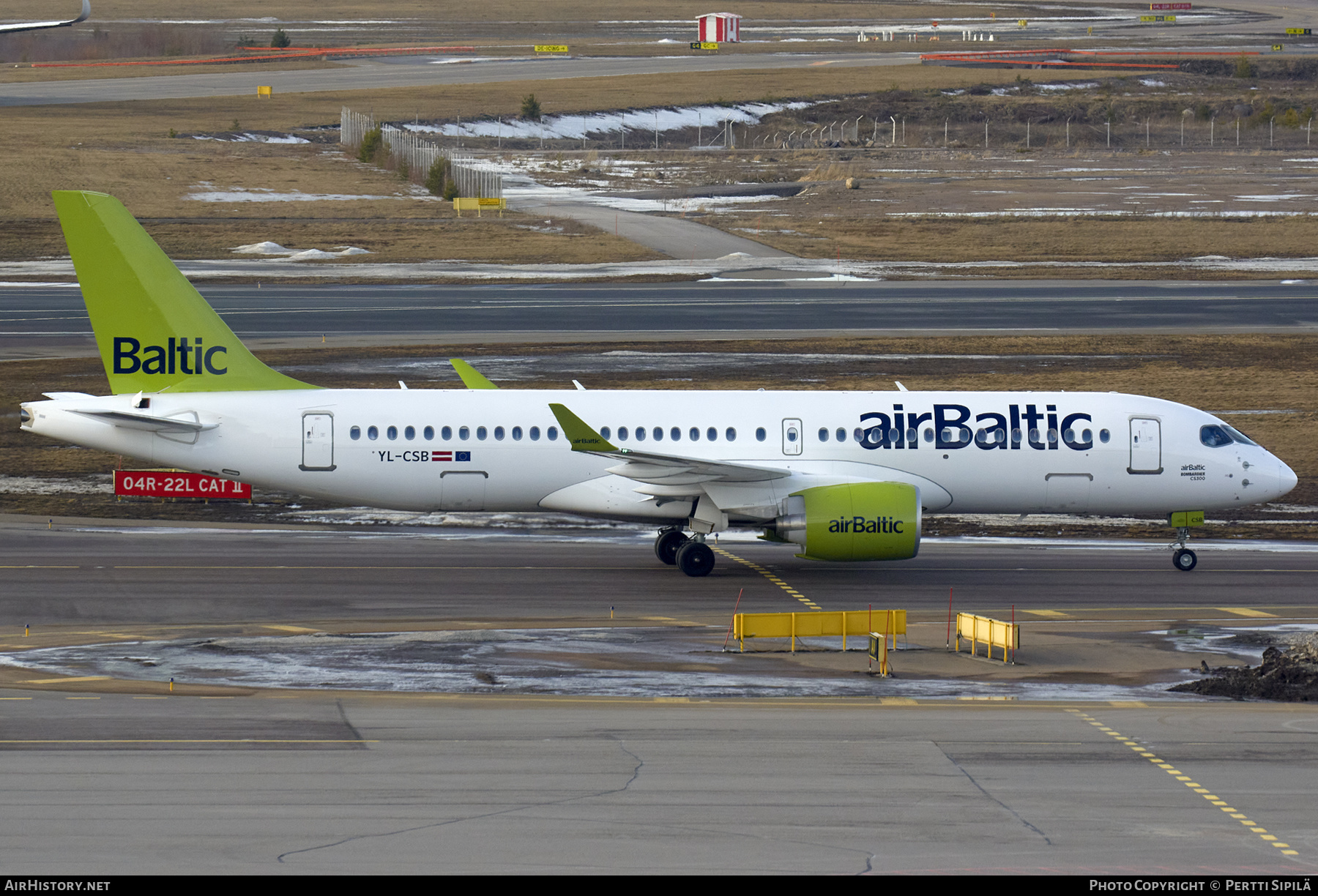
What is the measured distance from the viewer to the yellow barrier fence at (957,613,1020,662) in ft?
81.4

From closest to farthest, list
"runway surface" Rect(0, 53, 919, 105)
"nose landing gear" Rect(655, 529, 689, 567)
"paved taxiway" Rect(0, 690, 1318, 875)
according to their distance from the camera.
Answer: "paved taxiway" Rect(0, 690, 1318, 875) < "nose landing gear" Rect(655, 529, 689, 567) < "runway surface" Rect(0, 53, 919, 105)

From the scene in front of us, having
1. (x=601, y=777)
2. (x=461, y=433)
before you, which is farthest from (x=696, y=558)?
(x=601, y=777)

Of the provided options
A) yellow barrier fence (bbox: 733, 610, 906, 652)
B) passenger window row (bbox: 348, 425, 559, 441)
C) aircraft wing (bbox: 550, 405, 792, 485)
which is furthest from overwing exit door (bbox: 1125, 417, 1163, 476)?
passenger window row (bbox: 348, 425, 559, 441)

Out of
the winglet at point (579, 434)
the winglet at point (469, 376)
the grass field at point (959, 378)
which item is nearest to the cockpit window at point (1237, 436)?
the grass field at point (959, 378)

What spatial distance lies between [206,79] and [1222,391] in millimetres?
130514

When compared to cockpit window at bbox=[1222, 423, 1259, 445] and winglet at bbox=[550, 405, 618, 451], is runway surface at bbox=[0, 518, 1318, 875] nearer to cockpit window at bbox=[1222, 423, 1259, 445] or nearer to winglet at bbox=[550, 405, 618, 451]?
winglet at bbox=[550, 405, 618, 451]

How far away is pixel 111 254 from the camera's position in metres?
30.8

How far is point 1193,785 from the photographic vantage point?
1844 centimetres

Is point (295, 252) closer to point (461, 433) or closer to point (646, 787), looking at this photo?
point (461, 433)

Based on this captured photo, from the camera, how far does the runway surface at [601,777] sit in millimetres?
15633

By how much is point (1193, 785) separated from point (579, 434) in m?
14.4

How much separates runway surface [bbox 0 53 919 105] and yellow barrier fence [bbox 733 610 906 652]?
123m

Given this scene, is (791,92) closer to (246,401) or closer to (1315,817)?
(246,401)

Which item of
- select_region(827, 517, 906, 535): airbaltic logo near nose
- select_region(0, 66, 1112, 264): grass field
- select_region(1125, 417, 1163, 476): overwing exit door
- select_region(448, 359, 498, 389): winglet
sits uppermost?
select_region(0, 66, 1112, 264): grass field
